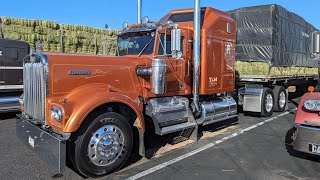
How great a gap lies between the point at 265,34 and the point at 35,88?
875 centimetres

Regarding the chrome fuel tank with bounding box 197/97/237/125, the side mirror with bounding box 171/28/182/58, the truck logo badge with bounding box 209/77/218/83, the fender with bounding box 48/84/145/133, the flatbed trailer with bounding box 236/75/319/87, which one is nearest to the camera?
the fender with bounding box 48/84/145/133

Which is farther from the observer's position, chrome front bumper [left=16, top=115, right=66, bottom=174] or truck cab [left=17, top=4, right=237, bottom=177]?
truck cab [left=17, top=4, right=237, bottom=177]

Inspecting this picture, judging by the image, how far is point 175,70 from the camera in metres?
6.64

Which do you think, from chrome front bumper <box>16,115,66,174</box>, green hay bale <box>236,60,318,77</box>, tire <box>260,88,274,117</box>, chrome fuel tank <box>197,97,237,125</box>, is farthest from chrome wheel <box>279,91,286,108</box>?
chrome front bumper <box>16,115,66,174</box>

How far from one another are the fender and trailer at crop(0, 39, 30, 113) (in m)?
5.17

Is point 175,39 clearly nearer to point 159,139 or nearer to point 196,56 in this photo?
point 196,56

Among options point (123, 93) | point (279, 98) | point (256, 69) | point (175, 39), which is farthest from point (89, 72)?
point (279, 98)

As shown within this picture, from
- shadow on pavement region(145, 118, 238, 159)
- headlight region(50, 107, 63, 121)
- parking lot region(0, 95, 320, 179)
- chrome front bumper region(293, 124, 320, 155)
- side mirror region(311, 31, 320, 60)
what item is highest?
side mirror region(311, 31, 320, 60)

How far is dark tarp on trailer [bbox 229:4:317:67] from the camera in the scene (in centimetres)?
1128

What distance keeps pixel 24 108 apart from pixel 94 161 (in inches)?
73.5

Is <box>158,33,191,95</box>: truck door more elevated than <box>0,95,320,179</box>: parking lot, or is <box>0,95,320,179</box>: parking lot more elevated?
<box>158,33,191,95</box>: truck door

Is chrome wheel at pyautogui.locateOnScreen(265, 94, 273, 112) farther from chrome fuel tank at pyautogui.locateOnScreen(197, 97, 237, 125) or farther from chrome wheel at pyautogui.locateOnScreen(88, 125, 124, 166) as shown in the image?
chrome wheel at pyautogui.locateOnScreen(88, 125, 124, 166)

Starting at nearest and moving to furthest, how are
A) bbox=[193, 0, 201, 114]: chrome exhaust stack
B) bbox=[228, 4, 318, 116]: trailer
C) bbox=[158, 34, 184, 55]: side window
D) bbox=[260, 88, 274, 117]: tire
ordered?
bbox=[158, 34, 184, 55]: side window < bbox=[193, 0, 201, 114]: chrome exhaust stack < bbox=[260, 88, 274, 117]: tire < bbox=[228, 4, 318, 116]: trailer

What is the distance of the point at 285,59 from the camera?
12547mm
